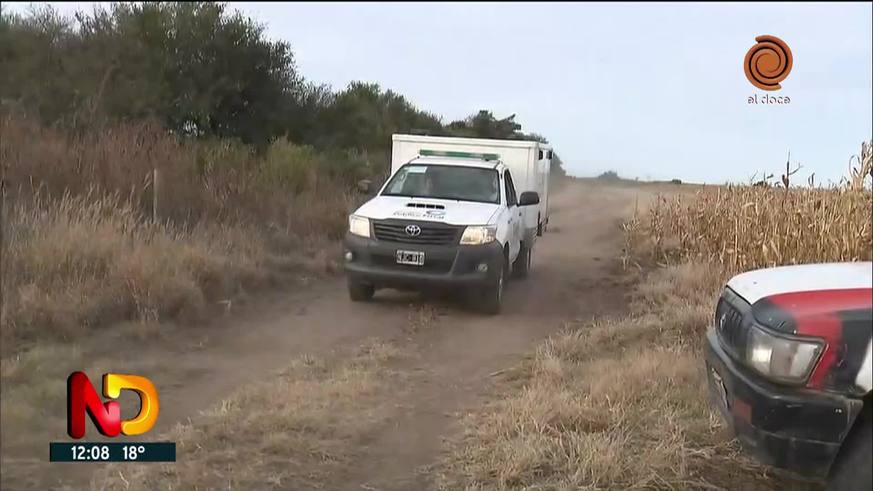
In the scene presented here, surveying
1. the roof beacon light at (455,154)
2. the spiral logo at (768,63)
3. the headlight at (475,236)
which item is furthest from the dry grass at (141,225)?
the spiral logo at (768,63)

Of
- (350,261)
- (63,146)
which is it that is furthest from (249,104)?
(350,261)

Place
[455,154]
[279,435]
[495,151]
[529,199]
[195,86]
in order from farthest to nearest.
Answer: [195,86] < [495,151] < [455,154] < [529,199] < [279,435]

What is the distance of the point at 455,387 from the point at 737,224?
3362 millimetres

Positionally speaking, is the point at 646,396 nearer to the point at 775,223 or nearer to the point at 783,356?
the point at 775,223

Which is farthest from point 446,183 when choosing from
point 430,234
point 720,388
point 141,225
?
point 720,388

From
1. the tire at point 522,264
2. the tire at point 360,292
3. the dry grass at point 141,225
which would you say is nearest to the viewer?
the dry grass at point 141,225

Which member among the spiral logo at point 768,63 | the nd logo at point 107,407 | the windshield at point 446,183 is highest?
the spiral logo at point 768,63

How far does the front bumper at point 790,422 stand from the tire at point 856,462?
0.06m

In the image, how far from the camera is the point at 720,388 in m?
4.51

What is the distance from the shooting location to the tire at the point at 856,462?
3676 millimetres

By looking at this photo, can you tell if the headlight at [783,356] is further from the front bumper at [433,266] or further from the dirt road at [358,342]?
the front bumper at [433,266]

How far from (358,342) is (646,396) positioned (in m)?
3.06

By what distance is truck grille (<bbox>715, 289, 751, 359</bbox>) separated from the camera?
13.7ft

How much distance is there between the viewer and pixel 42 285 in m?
7.45
